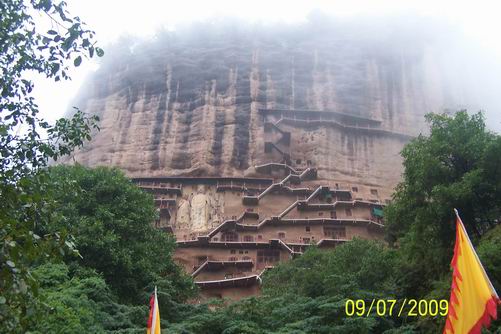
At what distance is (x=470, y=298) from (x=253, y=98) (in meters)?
39.4

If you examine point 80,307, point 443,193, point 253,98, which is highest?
point 253,98

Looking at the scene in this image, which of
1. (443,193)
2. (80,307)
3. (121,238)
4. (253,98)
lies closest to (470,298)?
(80,307)

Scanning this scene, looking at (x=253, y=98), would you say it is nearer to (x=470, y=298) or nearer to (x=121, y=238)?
(x=121, y=238)

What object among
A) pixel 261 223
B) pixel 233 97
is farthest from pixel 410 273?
pixel 233 97

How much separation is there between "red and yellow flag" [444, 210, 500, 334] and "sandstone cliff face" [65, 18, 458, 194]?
102ft

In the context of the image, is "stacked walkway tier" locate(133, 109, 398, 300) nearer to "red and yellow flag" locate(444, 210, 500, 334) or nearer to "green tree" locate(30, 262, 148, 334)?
→ "green tree" locate(30, 262, 148, 334)

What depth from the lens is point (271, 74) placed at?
158 ft

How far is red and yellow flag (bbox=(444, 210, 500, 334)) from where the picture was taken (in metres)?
7.39

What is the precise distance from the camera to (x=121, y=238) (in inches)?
725

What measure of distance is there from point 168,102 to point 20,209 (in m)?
A: 41.0

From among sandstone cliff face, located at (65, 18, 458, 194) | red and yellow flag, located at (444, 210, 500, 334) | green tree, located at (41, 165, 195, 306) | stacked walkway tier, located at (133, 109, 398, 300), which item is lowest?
red and yellow flag, located at (444, 210, 500, 334)

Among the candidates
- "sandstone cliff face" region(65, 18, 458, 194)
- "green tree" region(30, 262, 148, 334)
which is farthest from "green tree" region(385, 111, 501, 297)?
"sandstone cliff face" region(65, 18, 458, 194)

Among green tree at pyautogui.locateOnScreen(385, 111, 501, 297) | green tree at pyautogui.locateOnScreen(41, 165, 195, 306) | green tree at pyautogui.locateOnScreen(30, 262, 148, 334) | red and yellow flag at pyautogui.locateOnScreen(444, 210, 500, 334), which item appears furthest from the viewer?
green tree at pyautogui.locateOnScreen(41, 165, 195, 306)

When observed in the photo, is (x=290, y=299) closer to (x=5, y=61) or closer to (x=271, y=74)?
(x=5, y=61)
